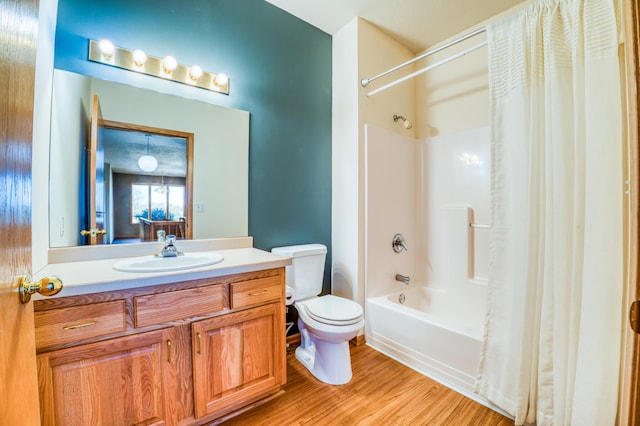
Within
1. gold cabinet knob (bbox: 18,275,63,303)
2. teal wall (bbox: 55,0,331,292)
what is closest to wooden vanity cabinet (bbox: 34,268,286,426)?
gold cabinet knob (bbox: 18,275,63,303)

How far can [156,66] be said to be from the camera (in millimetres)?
1646

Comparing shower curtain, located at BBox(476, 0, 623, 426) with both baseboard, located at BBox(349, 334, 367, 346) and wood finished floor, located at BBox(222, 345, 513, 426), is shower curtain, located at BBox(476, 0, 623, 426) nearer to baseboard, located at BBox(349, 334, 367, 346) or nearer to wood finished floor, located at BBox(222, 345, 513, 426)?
wood finished floor, located at BBox(222, 345, 513, 426)

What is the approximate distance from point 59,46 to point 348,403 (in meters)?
2.46

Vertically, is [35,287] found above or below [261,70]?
below

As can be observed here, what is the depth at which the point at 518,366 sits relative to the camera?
1324 mm

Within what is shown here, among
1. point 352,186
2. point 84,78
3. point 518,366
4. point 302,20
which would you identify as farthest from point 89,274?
point 302,20

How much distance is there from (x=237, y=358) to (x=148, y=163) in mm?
1244

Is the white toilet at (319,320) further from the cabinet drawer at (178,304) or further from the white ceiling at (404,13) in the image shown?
the white ceiling at (404,13)

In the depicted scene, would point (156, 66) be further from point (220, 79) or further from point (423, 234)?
point (423, 234)

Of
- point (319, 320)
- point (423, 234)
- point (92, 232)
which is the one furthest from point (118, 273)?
point (423, 234)

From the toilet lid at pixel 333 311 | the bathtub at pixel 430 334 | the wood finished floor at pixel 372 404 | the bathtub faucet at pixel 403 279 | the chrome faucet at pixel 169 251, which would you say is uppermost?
the chrome faucet at pixel 169 251

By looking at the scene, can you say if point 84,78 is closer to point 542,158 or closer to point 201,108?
point 201,108

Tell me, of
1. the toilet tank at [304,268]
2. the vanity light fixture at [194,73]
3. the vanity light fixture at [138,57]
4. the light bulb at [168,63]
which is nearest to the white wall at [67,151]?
the vanity light fixture at [138,57]

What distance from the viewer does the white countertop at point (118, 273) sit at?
40.2 inches
